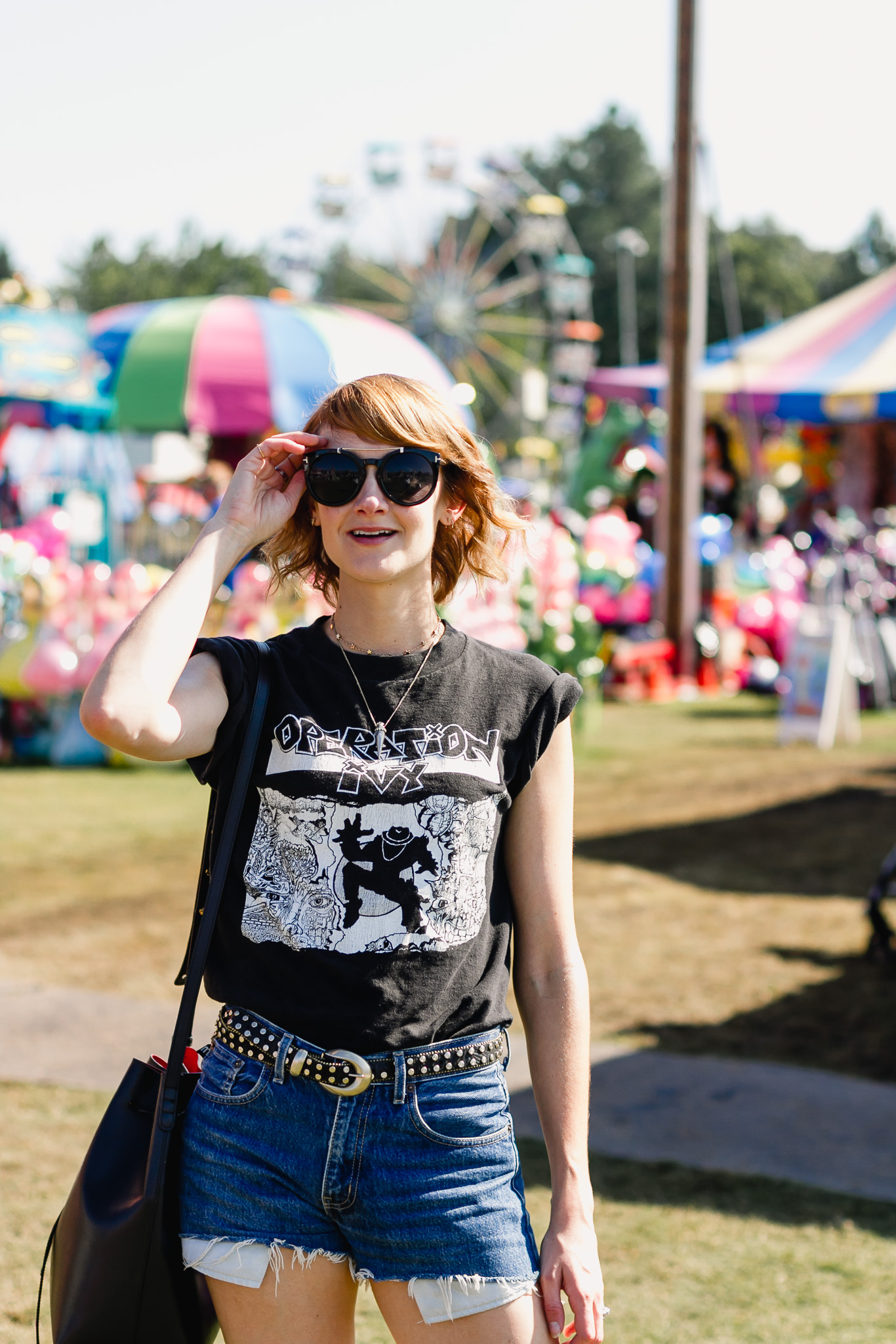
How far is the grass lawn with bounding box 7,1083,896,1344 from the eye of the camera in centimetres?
303

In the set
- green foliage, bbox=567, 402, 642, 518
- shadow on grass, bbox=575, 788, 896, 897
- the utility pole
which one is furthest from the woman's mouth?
green foliage, bbox=567, 402, 642, 518

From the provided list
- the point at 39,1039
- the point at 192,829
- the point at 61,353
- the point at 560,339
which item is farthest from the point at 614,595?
the point at 560,339

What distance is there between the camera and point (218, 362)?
14.8 metres

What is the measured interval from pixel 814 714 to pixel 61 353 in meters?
7.19

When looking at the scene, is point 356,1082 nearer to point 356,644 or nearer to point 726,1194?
point 356,644

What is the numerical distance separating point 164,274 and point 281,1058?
275 ft

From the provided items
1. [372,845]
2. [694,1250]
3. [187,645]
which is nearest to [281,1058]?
[372,845]

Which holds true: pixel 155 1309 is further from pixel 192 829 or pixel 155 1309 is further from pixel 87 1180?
pixel 192 829

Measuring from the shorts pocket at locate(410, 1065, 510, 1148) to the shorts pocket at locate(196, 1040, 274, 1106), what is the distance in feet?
0.60

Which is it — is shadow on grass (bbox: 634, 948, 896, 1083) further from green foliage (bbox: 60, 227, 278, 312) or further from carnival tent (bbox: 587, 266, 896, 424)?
green foliage (bbox: 60, 227, 278, 312)

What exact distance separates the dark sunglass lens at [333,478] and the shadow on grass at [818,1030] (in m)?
3.38

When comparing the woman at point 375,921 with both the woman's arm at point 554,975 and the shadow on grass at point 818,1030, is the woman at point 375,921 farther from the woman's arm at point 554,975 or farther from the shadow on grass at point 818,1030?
the shadow on grass at point 818,1030

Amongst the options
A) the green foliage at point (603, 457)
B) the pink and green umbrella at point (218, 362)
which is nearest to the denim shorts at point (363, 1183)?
the pink and green umbrella at point (218, 362)

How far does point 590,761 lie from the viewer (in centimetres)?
1045
